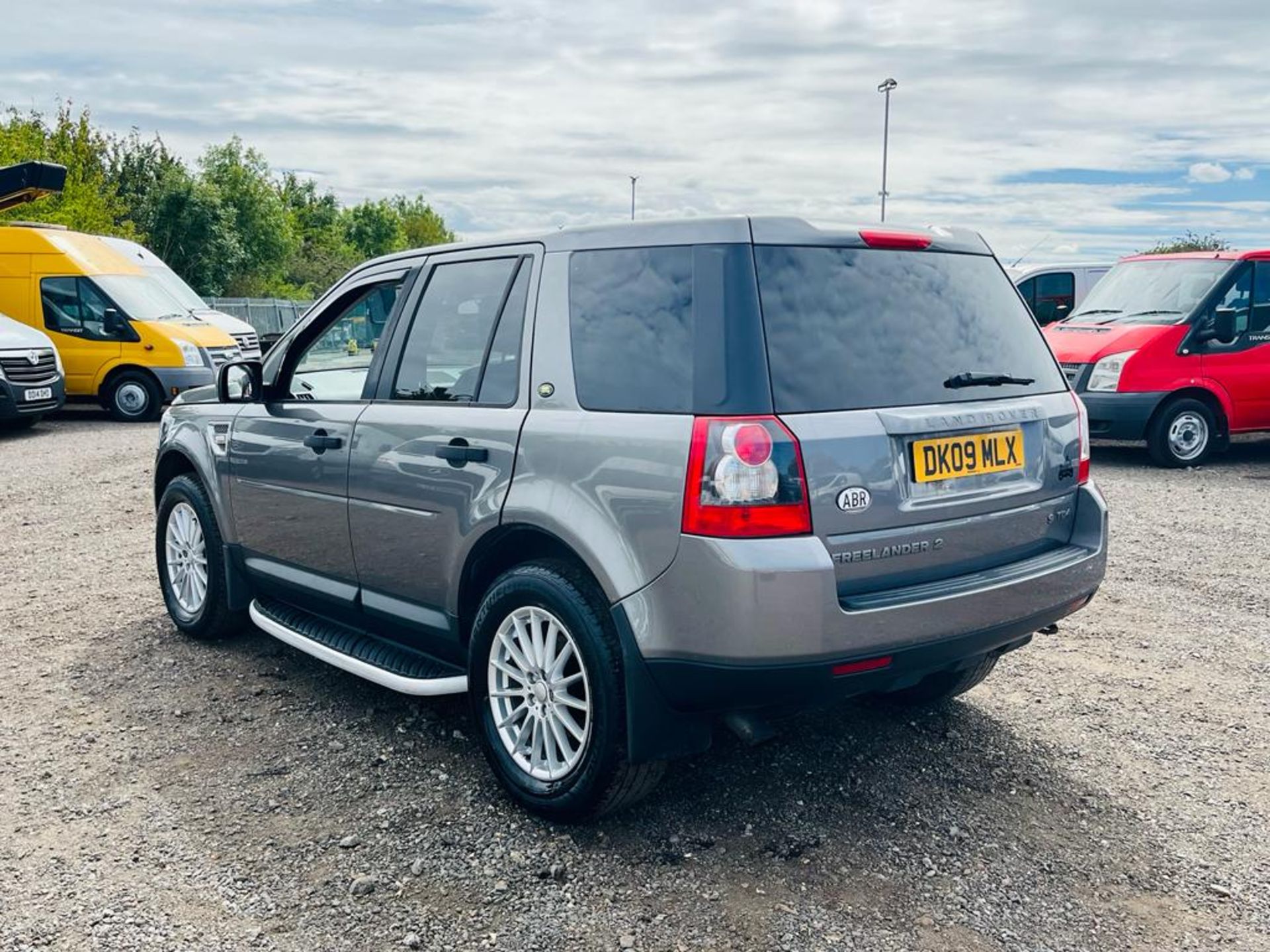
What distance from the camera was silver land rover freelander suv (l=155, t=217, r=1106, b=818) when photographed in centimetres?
315

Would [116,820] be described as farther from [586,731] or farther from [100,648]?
[100,648]

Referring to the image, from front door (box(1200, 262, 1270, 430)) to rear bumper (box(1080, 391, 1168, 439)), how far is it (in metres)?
0.65

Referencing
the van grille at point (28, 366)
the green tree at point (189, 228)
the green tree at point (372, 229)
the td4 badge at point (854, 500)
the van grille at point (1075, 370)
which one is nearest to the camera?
the td4 badge at point (854, 500)

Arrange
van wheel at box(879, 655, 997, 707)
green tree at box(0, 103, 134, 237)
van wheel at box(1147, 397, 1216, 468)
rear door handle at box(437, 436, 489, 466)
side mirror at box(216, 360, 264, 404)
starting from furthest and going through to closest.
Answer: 1. green tree at box(0, 103, 134, 237)
2. van wheel at box(1147, 397, 1216, 468)
3. side mirror at box(216, 360, 264, 404)
4. van wheel at box(879, 655, 997, 707)
5. rear door handle at box(437, 436, 489, 466)

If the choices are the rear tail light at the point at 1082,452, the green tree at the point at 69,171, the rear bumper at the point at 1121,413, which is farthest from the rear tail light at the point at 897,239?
the green tree at the point at 69,171

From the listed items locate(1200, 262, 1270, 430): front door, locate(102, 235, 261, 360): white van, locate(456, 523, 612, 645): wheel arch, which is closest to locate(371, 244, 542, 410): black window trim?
locate(456, 523, 612, 645): wheel arch

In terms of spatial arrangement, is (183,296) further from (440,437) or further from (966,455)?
(966,455)

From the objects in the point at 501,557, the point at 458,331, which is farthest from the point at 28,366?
the point at 501,557

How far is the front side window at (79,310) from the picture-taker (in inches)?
615

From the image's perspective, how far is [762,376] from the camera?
3.19 m

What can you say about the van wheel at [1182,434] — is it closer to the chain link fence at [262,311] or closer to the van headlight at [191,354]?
the van headlight at [191,354]

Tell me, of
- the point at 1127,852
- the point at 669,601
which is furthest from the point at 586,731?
the point at 1127,852

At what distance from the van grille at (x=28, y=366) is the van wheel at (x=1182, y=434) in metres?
12.4

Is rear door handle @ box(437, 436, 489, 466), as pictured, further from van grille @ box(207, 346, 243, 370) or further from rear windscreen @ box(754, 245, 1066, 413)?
van grille @ box(207, 346, 243, 370)
